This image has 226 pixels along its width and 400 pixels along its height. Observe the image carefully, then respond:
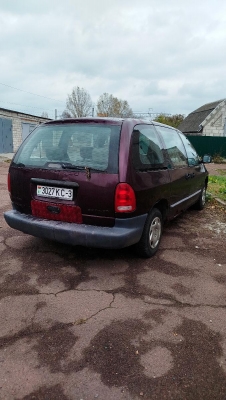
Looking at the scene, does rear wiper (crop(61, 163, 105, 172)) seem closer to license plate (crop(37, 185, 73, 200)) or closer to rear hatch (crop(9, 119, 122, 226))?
rear hatch (crop(9, 119, 122, 226))

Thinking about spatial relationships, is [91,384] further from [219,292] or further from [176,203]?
[176,203]

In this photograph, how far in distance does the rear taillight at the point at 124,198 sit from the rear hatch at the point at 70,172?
2.0 inches

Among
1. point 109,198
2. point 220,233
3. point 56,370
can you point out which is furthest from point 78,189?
point 220,233

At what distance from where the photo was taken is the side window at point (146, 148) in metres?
3.15

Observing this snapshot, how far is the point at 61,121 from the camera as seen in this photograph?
3.46m

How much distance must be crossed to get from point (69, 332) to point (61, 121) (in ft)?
7.71

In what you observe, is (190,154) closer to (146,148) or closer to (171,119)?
(146,148)

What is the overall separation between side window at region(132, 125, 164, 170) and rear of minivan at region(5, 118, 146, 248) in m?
0.17

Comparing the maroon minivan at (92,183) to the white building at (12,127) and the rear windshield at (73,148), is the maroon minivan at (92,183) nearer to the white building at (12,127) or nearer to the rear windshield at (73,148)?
the rear windshield at (73,148)

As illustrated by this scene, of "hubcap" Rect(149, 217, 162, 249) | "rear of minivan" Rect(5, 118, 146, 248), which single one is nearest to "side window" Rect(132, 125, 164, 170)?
"rear of minivan" Rect(5, 118, 146, 248)

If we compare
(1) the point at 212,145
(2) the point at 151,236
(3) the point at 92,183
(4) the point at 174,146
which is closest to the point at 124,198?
(3) the point at 92,183

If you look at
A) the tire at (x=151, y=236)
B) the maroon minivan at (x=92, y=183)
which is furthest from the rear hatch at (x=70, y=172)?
the tire at (x=151, y=236)

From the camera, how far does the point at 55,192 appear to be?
3.16 metres

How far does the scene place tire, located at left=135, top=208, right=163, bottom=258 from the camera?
3424 mm
